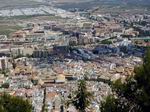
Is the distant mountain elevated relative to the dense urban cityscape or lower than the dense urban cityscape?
lower

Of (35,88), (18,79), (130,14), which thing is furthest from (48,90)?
(130,14)

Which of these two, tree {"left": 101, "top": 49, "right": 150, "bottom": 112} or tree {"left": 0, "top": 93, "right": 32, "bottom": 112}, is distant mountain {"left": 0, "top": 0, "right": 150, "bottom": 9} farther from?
tree {"left": 101, "top": 49, "right": 150, "bottom": 112}

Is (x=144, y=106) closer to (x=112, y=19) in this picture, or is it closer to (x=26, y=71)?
(x=26, y=71)

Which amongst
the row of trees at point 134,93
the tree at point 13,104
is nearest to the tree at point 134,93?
the row of trees at point 134,93

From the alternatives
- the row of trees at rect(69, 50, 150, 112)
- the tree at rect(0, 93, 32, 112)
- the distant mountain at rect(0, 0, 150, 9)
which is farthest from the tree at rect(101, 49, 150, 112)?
the distant mountain at rect(0, 0, 150, 9)

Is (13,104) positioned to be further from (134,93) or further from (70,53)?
(70,53)

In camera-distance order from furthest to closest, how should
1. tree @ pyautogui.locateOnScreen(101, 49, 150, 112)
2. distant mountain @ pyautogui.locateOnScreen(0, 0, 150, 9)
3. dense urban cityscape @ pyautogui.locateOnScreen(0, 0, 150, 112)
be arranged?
distant mountain @ pyautogui.locateOnScreen(0, 0, 150, 9), dense urban cityscape @ pyautogui.locateOnScreen(0, 0, 150, 112), tree @ pyautogui.locateOnScreen(101, 49, 150, 112)

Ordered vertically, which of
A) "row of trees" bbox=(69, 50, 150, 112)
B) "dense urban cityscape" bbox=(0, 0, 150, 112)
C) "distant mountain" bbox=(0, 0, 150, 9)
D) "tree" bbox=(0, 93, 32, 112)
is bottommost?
"distant mountain" bbox=(0, 0, 150, 9)
